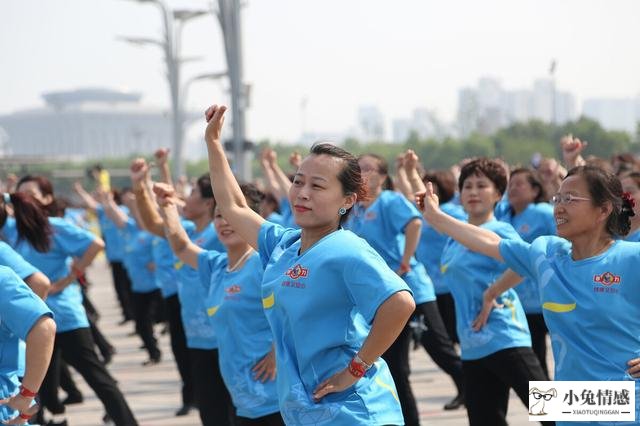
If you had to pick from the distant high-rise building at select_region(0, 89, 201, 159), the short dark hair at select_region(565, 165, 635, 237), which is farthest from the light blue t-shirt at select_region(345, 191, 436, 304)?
the distant high-rise building at select_region(0, 89, 201, 159)

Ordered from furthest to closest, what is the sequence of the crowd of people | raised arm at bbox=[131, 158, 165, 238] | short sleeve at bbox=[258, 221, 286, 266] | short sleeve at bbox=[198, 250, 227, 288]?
raised arm at bbox=[131, 158, 165, 238]
short sleeve at bbox=[198, 250, 227, 288]
short sleeve at bbox=[258, 221, 286, 266]
the crowd of people

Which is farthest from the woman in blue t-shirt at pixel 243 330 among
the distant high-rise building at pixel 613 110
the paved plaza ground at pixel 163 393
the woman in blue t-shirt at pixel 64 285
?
the distant high-rise building at pixel 613 110

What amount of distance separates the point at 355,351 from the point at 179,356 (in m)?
5.62

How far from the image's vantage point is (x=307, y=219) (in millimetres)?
4203

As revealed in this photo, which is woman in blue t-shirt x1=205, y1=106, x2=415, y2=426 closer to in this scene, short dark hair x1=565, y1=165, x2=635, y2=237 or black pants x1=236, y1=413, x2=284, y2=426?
short dark hair x1=565, y1=165, x2=635, y2=237

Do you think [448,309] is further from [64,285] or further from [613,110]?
[613,110]

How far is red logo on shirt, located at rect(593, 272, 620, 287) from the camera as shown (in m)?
4.65

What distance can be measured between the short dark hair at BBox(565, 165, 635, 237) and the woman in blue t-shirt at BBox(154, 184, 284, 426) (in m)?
1.80

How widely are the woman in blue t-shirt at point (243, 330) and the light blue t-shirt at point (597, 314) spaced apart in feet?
5.14

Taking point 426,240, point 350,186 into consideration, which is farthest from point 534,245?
point 426,240

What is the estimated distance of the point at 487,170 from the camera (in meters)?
6.80

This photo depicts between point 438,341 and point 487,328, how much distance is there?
8.11ft

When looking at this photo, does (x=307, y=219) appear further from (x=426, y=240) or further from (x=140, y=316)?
(x=140, y=316)

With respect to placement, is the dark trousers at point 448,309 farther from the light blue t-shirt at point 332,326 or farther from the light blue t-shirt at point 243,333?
the light blue t-shirt at point 332,326
